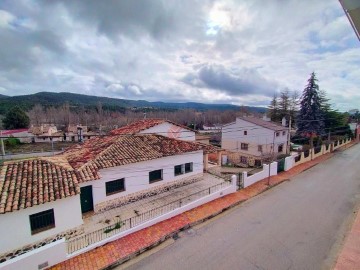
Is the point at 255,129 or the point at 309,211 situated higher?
the point at 255,129

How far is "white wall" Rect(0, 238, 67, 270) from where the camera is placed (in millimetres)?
7609

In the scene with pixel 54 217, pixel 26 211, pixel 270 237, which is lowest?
pixel 270 237

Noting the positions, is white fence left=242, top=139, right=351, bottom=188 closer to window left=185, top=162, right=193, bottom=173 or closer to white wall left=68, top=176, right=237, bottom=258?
white wall left=68, top=176, right=237, bottom=258

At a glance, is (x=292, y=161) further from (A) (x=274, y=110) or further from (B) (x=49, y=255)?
(A) (x=274, y=110)

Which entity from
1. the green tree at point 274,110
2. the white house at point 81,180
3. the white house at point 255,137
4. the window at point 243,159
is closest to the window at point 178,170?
the white house at point 81,180

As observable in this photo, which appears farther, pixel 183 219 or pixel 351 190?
pixel 351 190

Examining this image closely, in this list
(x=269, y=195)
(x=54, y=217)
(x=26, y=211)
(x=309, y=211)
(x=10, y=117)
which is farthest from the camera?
(x=10, y=117)

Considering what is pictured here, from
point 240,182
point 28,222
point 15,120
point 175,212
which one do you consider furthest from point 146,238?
point 15,120

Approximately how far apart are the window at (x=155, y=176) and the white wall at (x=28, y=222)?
211 inches

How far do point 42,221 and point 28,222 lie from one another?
0.62 metres

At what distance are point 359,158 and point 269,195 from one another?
20.7 meters

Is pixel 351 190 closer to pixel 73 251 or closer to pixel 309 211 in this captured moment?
pixel 309 211

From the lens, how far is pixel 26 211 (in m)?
9.34

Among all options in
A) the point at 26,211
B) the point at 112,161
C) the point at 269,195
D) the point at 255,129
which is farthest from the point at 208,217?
the point at 255,129
